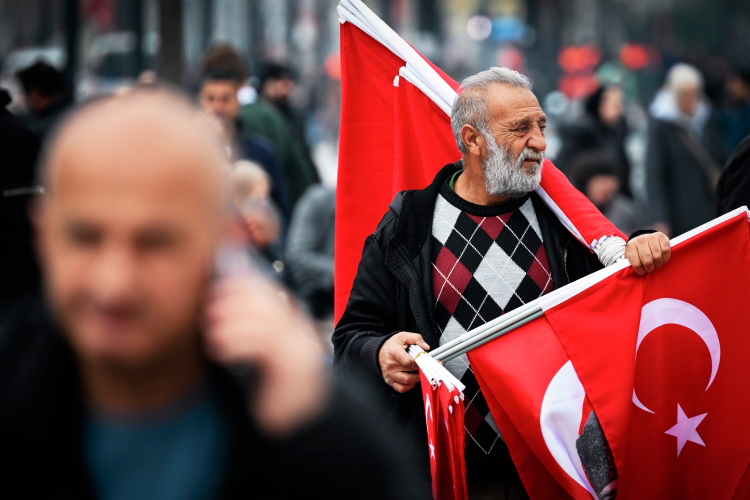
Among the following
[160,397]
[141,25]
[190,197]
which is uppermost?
[190,197]

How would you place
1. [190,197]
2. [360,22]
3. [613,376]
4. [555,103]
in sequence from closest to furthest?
[190,197]
[613,376]
[360,22]
[555,103]

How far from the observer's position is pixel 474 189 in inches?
134

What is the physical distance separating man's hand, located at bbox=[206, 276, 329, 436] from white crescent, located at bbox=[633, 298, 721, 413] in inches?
89.4

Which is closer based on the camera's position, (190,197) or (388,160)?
(190,197)

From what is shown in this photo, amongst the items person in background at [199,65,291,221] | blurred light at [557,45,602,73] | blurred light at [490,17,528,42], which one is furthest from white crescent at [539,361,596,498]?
blurred light at [490,17,528,42]

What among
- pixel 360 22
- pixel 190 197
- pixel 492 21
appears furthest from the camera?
pixel 492 21

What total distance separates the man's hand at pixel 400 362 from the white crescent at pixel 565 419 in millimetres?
432

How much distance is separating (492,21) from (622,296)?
46.0 metres

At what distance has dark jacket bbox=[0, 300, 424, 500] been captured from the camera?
1.15 meters

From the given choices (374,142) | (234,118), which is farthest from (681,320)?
(234,118)

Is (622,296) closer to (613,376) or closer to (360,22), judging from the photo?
(613,376)

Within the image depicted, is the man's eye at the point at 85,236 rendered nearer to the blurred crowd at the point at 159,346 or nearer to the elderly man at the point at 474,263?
the blurred crowd at the point at 159,346

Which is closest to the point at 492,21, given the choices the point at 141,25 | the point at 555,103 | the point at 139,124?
the point at 555,103

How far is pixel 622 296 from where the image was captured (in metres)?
3.18
